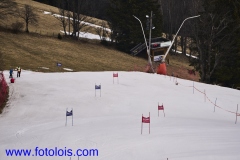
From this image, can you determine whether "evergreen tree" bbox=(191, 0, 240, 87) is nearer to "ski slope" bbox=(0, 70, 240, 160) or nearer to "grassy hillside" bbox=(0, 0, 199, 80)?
"ski slope" bbox=(0, 70, 240, 160)

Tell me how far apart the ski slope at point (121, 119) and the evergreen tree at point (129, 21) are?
112 ft

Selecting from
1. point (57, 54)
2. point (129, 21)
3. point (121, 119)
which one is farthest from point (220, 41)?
point (129, 21)

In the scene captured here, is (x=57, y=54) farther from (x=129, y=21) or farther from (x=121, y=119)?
(x=121, y=119)

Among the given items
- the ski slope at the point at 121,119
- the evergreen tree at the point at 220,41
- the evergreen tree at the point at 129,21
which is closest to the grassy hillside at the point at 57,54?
the evergreen tree at the point at 129,21

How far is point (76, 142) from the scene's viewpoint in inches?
536

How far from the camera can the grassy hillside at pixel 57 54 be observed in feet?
143

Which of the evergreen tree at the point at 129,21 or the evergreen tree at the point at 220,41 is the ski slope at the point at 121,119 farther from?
the evergreen tree at the point at 129,21

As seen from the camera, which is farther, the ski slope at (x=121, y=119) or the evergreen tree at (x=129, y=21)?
the evergreen tree at (x=129, y=21)

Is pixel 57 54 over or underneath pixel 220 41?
underneath

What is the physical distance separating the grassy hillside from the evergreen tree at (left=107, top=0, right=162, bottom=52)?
3.90 metres

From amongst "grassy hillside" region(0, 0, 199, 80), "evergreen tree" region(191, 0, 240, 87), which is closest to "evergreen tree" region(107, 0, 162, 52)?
"grassy hillside" region(0, 0, 199, 80)

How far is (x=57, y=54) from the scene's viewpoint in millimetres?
50938

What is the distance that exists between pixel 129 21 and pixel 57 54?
1971 cm

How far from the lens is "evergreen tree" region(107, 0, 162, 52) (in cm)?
6362
